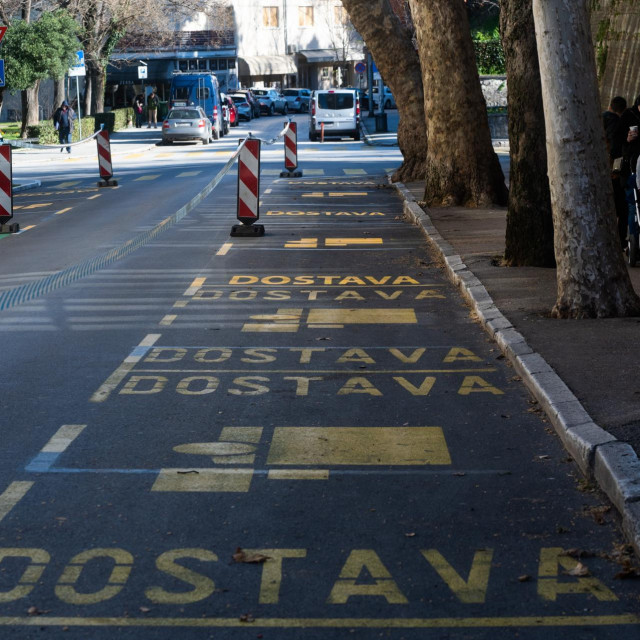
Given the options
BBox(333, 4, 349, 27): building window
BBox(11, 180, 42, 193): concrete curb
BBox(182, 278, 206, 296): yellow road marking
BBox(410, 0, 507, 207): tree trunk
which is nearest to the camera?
BBox(182, 278, 206, 296): yellow road marking

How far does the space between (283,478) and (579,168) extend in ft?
15.8

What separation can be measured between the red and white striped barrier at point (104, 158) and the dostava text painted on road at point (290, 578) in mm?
23007

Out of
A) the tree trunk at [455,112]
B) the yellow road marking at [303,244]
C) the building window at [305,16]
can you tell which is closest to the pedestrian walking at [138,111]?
the building window at [305,16]

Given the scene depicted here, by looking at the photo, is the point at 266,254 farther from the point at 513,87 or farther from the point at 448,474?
the point at 448,474

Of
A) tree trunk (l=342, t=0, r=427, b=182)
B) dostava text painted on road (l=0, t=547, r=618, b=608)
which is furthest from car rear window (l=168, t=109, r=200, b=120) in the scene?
dostava text painted on road (l=0, t=547, r=618, b=608)

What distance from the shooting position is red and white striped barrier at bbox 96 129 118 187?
27.3 metres

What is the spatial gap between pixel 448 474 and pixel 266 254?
9.68 metres

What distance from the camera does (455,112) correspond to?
67.2 ft

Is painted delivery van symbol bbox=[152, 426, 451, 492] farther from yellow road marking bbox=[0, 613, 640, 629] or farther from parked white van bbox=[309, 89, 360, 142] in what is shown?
parked white van bbox=[309, 89, 360, 142]

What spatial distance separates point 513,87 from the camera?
501 inches

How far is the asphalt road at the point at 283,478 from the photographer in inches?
179

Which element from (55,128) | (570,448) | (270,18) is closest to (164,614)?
(570,448)

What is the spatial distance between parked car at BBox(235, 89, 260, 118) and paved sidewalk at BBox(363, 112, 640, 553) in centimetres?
5913

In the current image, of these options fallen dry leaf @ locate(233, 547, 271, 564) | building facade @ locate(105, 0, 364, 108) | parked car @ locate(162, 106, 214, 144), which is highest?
building facade @ locate(105, 0, 364, 108)
